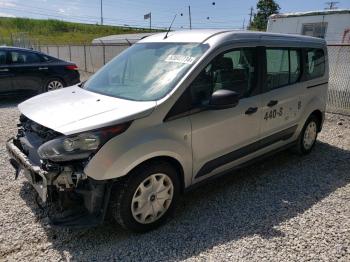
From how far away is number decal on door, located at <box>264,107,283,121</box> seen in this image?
14.0ft


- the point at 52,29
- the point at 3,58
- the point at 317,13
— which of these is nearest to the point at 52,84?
the point at 3,58

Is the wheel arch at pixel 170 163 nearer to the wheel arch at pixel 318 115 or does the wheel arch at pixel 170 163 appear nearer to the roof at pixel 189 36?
the roof at pixel 189 36

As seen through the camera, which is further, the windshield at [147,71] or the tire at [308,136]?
Answer: the tire at [308,136]

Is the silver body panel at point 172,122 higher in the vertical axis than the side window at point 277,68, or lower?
lower

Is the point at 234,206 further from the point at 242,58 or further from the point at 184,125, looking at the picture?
the point at 242,58

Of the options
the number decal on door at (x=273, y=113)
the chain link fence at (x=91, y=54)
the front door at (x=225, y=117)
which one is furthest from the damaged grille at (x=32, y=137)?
the chain link fence at (x=91, y=54)

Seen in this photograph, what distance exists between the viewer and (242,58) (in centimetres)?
399

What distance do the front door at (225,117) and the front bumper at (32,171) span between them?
1410 millimetres

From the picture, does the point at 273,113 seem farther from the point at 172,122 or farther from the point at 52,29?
the point at 52,29

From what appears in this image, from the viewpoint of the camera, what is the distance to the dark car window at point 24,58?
9031mm

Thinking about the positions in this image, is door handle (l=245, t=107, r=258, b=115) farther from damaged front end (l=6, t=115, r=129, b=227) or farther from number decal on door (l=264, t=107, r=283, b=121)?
damaged front end (l=6, t=115, r=129, b=227)

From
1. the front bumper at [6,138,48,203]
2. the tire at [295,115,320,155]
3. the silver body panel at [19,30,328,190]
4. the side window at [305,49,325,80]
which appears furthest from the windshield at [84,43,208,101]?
the tire at [295,115,320,155]

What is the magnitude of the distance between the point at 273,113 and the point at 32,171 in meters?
2.88

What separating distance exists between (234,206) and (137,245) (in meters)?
1.25
